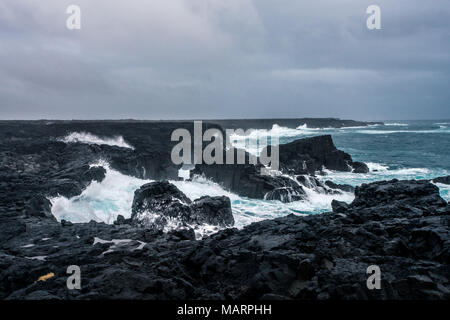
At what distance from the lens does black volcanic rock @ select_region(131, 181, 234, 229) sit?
1372 centimetres

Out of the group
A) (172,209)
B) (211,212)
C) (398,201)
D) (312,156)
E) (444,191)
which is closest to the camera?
(398,201)

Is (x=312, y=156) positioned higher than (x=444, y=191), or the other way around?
(x=312, y=156)

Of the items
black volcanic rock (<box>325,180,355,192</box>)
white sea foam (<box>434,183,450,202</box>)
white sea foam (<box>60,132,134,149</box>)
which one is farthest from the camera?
white sea foam (<box>60,132,134,149</box>)

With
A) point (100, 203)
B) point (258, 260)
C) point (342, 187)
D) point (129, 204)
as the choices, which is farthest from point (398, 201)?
point (100, 203)

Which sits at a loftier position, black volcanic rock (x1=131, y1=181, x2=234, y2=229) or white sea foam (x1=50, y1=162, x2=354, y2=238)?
black volcanic rock (x1=131, y1=181, x2=234, y2=229)

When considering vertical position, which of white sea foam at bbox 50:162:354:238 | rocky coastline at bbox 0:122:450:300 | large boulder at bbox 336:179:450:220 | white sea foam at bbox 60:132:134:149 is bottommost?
white sea foam at bbox 50:162:354:238

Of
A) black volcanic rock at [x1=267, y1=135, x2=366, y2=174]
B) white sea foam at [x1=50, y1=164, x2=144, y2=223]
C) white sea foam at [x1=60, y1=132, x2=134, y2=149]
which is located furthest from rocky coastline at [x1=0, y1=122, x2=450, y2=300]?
white sea foam at [x1=60, y1=132, x2=134, y2=149]

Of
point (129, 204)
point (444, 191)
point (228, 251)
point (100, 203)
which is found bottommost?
point (129, 204)

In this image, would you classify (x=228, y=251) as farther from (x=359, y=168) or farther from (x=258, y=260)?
(x=359, y=168)

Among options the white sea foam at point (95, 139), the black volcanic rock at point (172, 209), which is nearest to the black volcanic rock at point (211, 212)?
the black volcanic rock at point (172, 209)

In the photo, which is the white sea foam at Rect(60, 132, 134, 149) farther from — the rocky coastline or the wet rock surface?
the wet rock surface

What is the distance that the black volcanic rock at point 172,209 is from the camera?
1372cm

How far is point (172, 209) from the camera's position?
13.8m

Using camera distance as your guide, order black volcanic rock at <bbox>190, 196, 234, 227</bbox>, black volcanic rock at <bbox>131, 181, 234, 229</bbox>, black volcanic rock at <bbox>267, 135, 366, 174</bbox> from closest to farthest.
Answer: black volcanic rock at <bbox>131, 181, 234, 229</bbox>, black volcanic rock at <bbox>190, 196, 234, 227</bbox>, black volcanic rock at <bbox>267, 135, 366, 174</bbox>
